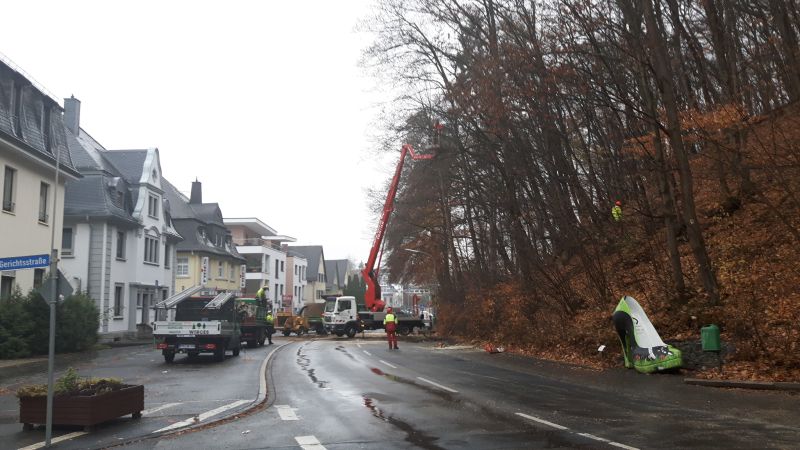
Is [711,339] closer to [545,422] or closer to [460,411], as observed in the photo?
[545,422]

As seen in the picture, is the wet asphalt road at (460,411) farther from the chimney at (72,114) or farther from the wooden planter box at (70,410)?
the chimney at (72,114)

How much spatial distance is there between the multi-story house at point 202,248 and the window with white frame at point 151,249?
6.52 meters

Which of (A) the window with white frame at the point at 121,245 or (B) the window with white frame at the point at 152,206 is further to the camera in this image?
(B) the window with white frame at the point at 152,206

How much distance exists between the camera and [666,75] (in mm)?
17094

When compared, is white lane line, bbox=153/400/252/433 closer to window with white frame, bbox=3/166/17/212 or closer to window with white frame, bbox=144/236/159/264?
window with white frame, bbox=3/166/17/212

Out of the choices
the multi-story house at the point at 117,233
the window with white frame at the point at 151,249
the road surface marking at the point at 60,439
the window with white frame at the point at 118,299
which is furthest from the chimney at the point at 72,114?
the road surface marking at the point at 60,439

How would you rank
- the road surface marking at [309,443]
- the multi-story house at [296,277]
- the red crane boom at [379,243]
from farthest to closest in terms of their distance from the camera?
the multi-story house at [296,277] → the red crane boom at [379,243] → the road surface marking at [309,443]

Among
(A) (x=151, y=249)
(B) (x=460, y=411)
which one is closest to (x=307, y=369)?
(B) (x=460, y=411)

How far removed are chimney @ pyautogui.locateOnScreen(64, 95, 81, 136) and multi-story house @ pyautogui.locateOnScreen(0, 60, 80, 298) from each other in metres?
12.4

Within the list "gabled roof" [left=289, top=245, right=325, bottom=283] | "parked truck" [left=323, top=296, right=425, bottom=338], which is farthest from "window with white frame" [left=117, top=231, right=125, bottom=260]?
"gabled roof" [left=289, top=245, right=325, bottom=283]

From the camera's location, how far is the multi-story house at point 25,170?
23.6m

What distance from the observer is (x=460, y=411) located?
10688mm

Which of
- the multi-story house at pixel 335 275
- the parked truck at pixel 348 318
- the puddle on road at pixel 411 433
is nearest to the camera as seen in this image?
the puddle on road at pixel 411 433

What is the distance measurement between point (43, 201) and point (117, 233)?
33.9 ft
